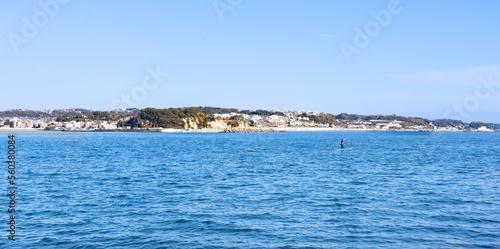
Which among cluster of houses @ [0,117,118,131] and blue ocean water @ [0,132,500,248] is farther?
cluster of houses @ [0,117,118,131]

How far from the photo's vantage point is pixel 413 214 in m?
16.6

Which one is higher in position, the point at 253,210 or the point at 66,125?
the point at 66,125

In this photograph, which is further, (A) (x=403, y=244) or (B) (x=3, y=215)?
(B) (x=3, y=215)

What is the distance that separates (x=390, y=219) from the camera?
51.5 feet

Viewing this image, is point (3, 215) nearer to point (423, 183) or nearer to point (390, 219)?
point (390, 219)

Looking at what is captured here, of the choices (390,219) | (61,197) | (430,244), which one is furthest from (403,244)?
(61,197)

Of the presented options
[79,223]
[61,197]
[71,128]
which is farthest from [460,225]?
[71,128]

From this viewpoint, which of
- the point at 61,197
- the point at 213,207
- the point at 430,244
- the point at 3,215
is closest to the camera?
the point at 430,244

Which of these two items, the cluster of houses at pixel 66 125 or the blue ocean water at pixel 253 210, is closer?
the blue ocean water at pixel 253 210

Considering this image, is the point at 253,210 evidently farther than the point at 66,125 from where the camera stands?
No

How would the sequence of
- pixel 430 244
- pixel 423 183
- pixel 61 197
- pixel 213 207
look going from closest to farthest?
pixel 430 244 → pixel 213 207 → pixel 61 197 → pixel 423 183

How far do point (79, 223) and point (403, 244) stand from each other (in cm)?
1133

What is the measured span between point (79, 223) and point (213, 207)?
541cm

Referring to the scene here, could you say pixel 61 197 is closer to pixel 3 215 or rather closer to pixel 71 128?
pixel 3 215
